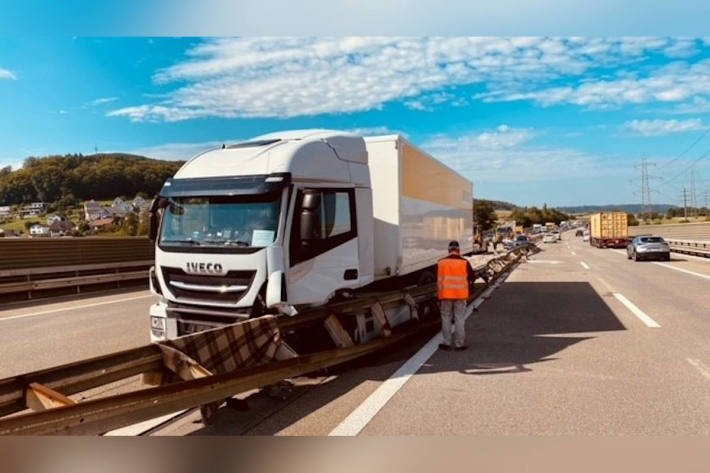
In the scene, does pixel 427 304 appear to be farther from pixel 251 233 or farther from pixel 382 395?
pixel 251 233

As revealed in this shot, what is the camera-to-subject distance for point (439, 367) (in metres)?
7.22

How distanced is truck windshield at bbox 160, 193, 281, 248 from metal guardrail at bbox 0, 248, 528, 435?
1.10 metres

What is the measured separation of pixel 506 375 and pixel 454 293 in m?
1.75

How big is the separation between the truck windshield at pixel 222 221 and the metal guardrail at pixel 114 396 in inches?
43.5

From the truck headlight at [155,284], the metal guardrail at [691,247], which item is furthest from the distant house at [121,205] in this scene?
the metal guardrail at [691,247]

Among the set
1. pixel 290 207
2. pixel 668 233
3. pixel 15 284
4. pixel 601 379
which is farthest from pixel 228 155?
pixel 668 233

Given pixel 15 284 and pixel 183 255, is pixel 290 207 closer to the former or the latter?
pixel 183 255

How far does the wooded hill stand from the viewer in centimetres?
871

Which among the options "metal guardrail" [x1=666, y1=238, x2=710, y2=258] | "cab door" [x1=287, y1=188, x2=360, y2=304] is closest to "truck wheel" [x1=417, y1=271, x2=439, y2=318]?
"cab door" [x1=287, y1=188, x2=360, y2=304]

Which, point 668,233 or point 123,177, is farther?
point 668,233

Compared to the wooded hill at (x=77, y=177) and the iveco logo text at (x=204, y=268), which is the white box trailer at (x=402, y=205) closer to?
the iveco logo text at (x=204, y=268)

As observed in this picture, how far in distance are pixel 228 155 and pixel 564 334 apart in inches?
250

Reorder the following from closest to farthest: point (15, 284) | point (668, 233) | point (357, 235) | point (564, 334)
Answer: point (357, 235) → point (564, 334) → point (15, 284) → point (668, 233)

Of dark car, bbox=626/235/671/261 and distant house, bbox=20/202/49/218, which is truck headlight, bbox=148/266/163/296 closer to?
distant house, bbox=20/202/49/218
